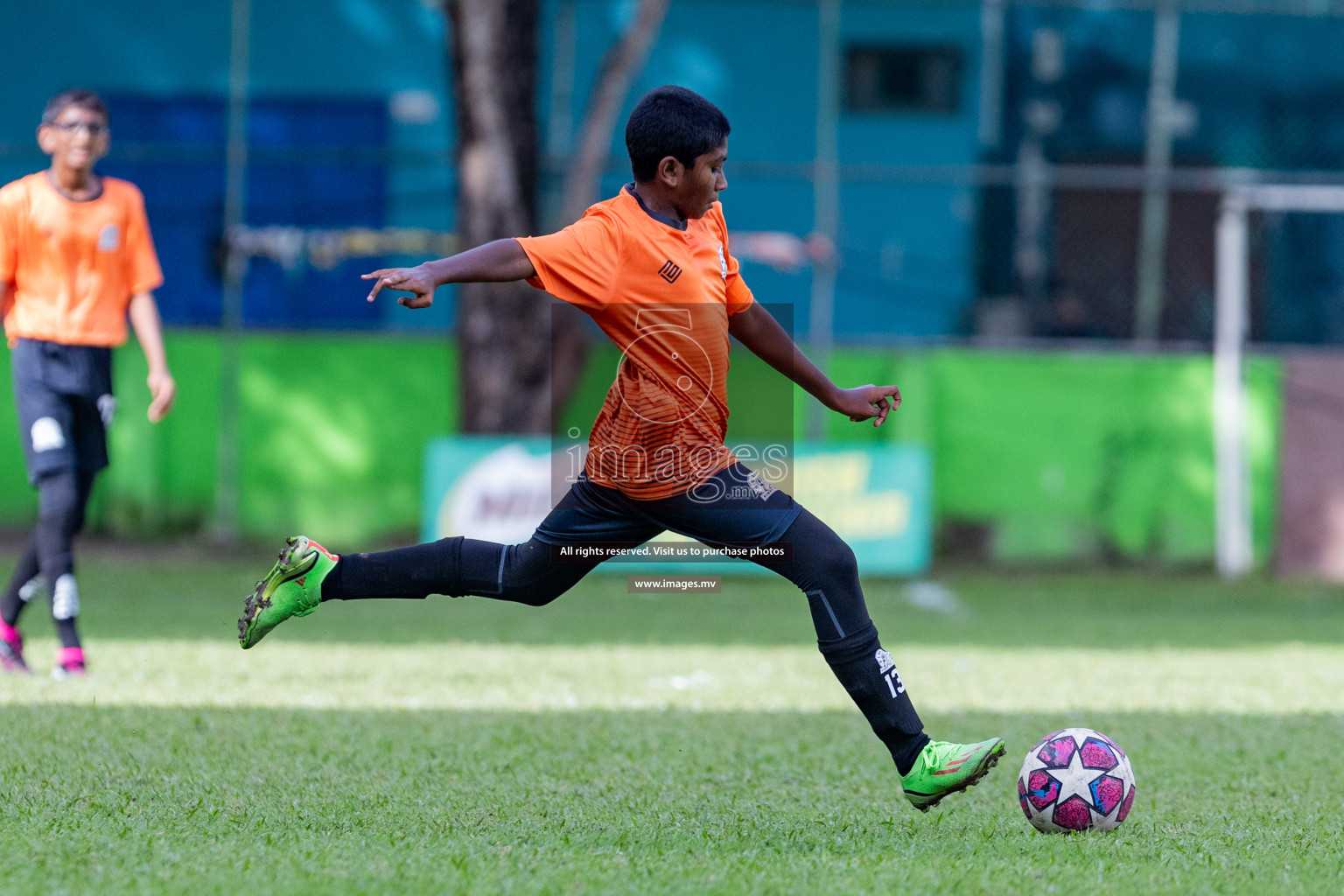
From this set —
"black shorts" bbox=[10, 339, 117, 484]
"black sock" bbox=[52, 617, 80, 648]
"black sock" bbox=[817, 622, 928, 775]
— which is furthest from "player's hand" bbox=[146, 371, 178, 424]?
"black sock" bbox=[817, 622, 928, 775]

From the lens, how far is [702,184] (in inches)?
169

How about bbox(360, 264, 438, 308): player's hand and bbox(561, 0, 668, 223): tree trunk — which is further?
Answer: bbox(561, 0, 668, 223): tree trunk

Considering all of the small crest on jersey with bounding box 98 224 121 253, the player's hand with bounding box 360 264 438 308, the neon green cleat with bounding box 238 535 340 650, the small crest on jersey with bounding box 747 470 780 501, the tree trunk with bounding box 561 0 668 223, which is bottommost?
the neon green cleat with bounding box 238 535 340 650

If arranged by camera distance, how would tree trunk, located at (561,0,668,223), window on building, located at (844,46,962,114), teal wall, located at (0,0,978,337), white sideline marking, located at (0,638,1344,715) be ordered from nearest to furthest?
white sideline marking, located at (0,638,1344,715) → tree trunk, located at (561,0,668,223) → teal wall, located at (0,0,978,337) → window on building, located at (844,46,962,114)

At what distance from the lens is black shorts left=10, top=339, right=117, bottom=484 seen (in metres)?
6.52

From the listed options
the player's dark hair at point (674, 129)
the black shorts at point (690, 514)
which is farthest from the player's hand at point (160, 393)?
the player's dark hair at point (674, 129)

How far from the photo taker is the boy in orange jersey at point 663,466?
425 centimetres

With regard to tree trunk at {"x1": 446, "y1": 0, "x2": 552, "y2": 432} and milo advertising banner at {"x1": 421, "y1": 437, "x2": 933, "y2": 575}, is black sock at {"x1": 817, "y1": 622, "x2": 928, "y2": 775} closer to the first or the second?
milo advertising banner at {"x1": 421, "y1": 437, "x2": 933, "y2": 575}

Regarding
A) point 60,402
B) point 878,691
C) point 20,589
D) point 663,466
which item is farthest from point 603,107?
point 878,691

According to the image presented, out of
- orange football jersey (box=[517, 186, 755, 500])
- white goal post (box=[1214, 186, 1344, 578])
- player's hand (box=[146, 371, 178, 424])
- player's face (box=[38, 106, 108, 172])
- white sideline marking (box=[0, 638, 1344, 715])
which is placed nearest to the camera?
orange football jersey (box=[517, 186, 755, 500])

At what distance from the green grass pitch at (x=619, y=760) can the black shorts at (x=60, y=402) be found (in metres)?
0.91

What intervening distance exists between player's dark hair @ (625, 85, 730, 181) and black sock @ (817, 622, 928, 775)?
137 cm

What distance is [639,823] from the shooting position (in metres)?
4.30

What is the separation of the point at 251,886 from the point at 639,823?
1.17 m
